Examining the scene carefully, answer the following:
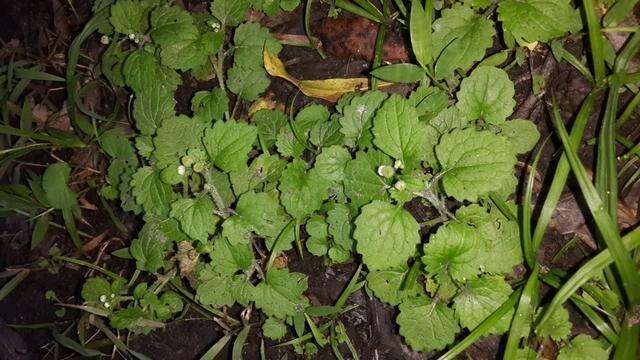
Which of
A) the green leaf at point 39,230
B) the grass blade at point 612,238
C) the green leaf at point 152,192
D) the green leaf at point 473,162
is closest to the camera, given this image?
the grass blade at point 612,238

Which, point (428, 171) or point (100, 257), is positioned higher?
point (428, 171)

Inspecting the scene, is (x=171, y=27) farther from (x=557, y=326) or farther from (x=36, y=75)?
(x=557, y=326)

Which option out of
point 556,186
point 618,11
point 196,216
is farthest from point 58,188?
point 618,11

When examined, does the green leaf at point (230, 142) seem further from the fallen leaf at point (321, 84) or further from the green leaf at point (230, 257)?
the fallen leaf at point (321, 84)

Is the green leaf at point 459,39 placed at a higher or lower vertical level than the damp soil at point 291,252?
higher

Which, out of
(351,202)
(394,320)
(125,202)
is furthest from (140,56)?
(394,320)

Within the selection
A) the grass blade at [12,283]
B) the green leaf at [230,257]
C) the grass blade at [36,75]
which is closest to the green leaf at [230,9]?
the green leaf at [230,257]

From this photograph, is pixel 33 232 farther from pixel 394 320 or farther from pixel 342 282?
pixel 394 320
